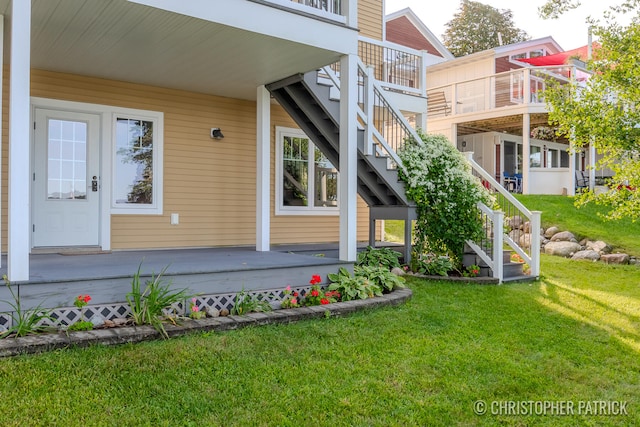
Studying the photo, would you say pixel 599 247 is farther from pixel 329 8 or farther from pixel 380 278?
pixel 329 8

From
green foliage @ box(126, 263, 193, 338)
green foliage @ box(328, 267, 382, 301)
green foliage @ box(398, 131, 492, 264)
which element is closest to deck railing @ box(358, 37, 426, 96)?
green foliage @ box(398, 131, 492, 264)

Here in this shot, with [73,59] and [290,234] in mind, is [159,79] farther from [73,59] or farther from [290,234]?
[290,234]

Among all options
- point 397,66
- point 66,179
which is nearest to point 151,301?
point 66,179

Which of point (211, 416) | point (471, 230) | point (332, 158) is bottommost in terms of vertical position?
point (211, 416)

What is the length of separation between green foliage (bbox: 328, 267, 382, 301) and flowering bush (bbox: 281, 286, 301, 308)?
38cm

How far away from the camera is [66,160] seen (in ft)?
20.3

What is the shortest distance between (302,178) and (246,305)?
4022mm

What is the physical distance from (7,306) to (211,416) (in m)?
1.98

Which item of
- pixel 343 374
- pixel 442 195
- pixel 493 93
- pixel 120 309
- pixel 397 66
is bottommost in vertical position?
pixel 343 374

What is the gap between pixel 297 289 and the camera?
496 cm

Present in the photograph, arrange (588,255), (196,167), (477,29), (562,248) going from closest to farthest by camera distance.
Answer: (196,167), (588,255), (562,248), (477,29)

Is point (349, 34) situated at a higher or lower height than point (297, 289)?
higher

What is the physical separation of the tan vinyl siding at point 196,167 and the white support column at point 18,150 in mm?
2571

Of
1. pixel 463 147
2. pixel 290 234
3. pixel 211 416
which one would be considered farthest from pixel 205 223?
pixel 463 147
